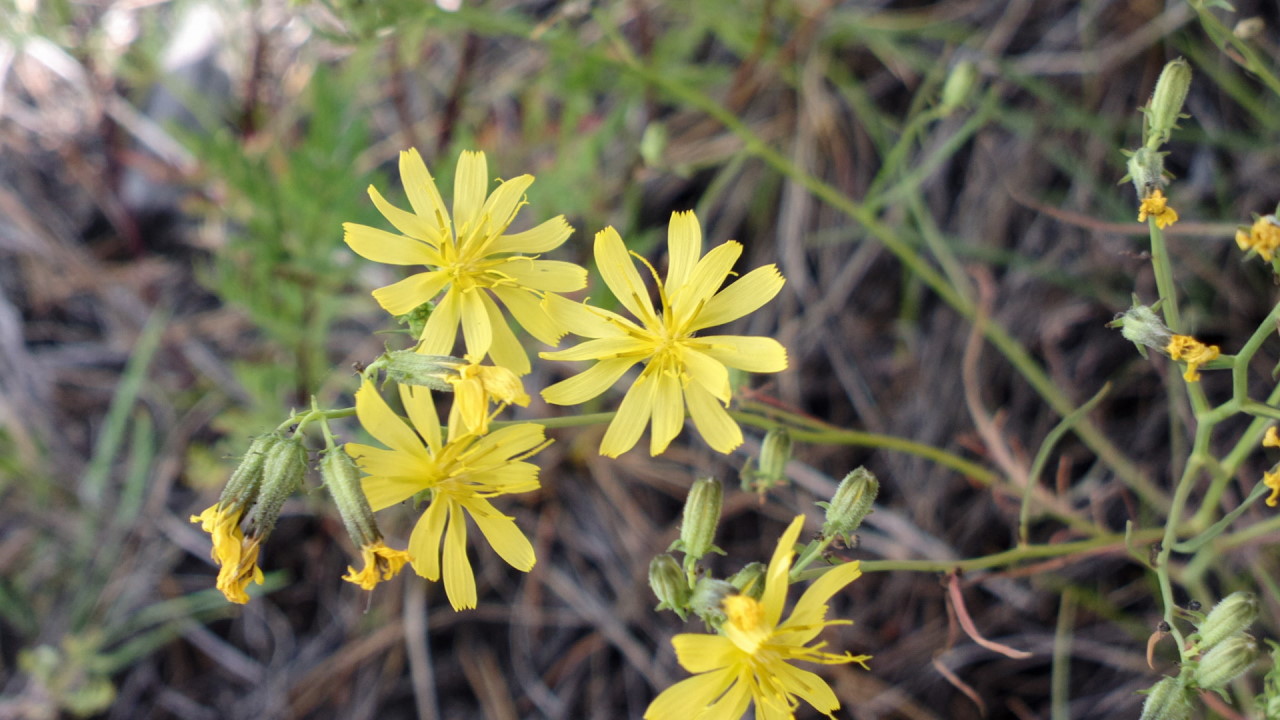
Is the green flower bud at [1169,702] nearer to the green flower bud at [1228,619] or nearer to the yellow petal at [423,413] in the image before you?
the green flower bud at [1228,619]

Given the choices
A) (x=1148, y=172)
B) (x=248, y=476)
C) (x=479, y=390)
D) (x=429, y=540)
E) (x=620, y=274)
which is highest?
(x=1148, y=172)

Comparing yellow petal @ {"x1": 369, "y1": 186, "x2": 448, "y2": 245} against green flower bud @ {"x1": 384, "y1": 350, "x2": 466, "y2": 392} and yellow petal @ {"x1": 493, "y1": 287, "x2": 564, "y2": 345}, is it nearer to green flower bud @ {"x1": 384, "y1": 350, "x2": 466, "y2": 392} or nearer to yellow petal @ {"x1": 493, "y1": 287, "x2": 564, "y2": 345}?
yellow petal @ {"x1": 493, "y1": 287, "x2": 564, "y2": 345}

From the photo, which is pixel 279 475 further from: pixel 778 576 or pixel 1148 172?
pixel 1148 172

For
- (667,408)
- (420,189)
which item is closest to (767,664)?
(667,408)

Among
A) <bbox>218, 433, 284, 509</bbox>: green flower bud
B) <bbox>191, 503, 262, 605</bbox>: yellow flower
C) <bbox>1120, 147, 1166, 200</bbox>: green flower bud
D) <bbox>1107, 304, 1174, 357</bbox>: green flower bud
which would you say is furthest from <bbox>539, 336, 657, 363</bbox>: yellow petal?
<bbox>1120, 147, 1166, 200</bbox>: green flower bud

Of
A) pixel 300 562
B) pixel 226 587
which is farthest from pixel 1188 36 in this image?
pixel 300 562
